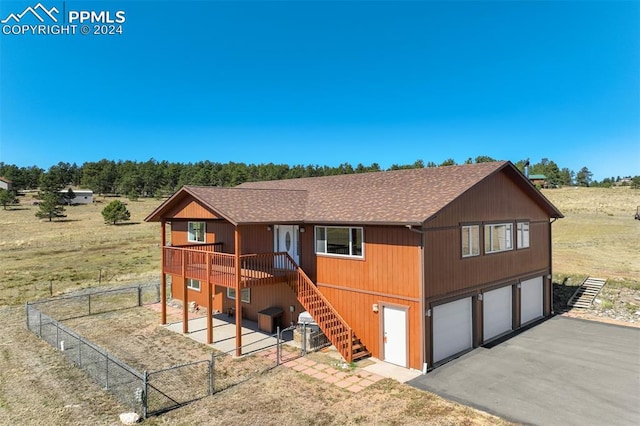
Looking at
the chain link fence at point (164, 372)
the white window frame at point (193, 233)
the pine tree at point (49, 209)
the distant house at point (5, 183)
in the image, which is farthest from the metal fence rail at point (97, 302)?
the distant house at point (5, 183)

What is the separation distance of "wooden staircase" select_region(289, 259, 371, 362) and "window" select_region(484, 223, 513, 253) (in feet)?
20.3

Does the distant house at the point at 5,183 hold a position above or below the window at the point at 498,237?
above

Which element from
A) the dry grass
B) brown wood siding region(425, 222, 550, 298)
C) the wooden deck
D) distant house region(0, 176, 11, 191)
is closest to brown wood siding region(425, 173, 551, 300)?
brown wood siding region(425, 222, 550, 298)

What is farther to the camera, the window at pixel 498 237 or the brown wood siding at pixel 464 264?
the window at pixel 498 237

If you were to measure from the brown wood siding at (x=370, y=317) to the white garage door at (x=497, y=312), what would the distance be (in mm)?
4077

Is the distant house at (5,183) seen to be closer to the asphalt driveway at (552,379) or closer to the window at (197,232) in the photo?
the window at (197,232)

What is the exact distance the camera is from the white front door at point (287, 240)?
624 inches

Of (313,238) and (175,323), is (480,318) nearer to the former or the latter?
(313,238)

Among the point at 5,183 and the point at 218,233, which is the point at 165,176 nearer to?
the point at 5,183

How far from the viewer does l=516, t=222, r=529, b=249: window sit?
16844 millimetres

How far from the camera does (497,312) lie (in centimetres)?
1541

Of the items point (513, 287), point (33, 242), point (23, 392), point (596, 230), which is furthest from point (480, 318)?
point (33, 242)

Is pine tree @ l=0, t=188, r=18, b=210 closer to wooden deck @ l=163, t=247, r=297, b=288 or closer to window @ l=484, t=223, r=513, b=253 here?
wooden deck @ l=163, t=247, r=297, b=288

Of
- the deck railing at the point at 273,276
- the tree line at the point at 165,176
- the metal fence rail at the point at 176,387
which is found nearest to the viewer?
the metal fence rail at the point at 176,387
